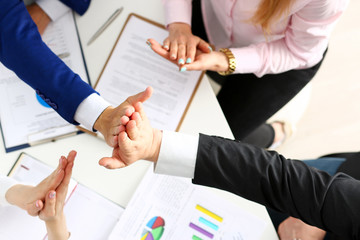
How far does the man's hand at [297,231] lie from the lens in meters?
0.95

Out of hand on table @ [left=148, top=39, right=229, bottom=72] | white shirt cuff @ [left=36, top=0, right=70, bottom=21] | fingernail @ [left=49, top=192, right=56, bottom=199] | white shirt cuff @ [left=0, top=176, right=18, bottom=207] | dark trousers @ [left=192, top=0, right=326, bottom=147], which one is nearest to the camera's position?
fingernail @ [left=49, top=192, right=56, bottom=199]

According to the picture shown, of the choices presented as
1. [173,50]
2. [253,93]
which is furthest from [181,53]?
[253,93]

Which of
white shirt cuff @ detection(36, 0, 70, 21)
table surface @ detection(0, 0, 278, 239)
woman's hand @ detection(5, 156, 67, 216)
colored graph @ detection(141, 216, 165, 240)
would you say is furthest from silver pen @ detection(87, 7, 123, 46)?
colored graph @ detection(141, 216, 165, 240)

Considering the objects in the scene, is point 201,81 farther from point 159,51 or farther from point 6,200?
point 6,200

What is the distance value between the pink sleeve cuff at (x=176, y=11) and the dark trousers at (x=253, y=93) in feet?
0.53

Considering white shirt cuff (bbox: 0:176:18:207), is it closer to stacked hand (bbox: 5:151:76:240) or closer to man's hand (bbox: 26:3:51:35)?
stacked hand (bbox: 5:151:76:240)

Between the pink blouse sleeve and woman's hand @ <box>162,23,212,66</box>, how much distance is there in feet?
0.40

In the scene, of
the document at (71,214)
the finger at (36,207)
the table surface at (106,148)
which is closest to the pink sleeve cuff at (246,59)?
the table surface at (106,148)

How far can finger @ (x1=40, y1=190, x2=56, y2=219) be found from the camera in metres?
0.71

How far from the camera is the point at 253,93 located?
1.19m

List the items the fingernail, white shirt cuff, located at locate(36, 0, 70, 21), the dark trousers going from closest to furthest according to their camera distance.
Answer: the fingernail, white shirt cuff, located at locate(36, 0, 70, 21), the dark trousers

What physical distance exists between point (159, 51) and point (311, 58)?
1.64 ft

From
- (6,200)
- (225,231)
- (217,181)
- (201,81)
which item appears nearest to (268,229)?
(225,231)

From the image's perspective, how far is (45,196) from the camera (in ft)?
2.44
